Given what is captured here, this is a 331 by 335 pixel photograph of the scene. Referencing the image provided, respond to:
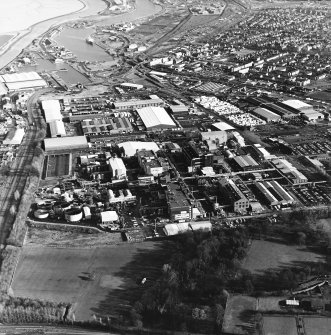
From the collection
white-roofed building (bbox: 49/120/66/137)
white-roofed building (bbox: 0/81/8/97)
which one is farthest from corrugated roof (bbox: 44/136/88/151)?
white-roofed building (bbox: 0/81/8/97)

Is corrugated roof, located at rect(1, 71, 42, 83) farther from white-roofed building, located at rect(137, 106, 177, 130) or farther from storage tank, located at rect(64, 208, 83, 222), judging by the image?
storage tank, located at rect(64, 208, 83, 222)

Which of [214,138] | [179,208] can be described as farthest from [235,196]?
[214,138]

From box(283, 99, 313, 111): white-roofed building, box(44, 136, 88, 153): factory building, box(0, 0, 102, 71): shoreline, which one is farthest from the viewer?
box(0, 0, 102, 71): shoreline

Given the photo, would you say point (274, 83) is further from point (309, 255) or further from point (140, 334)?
point (140, 334)

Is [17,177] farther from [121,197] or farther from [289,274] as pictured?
[289,274]

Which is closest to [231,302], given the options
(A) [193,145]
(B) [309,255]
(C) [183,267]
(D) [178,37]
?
(C) [183,267]

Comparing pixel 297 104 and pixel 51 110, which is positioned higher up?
pixel 51 110
